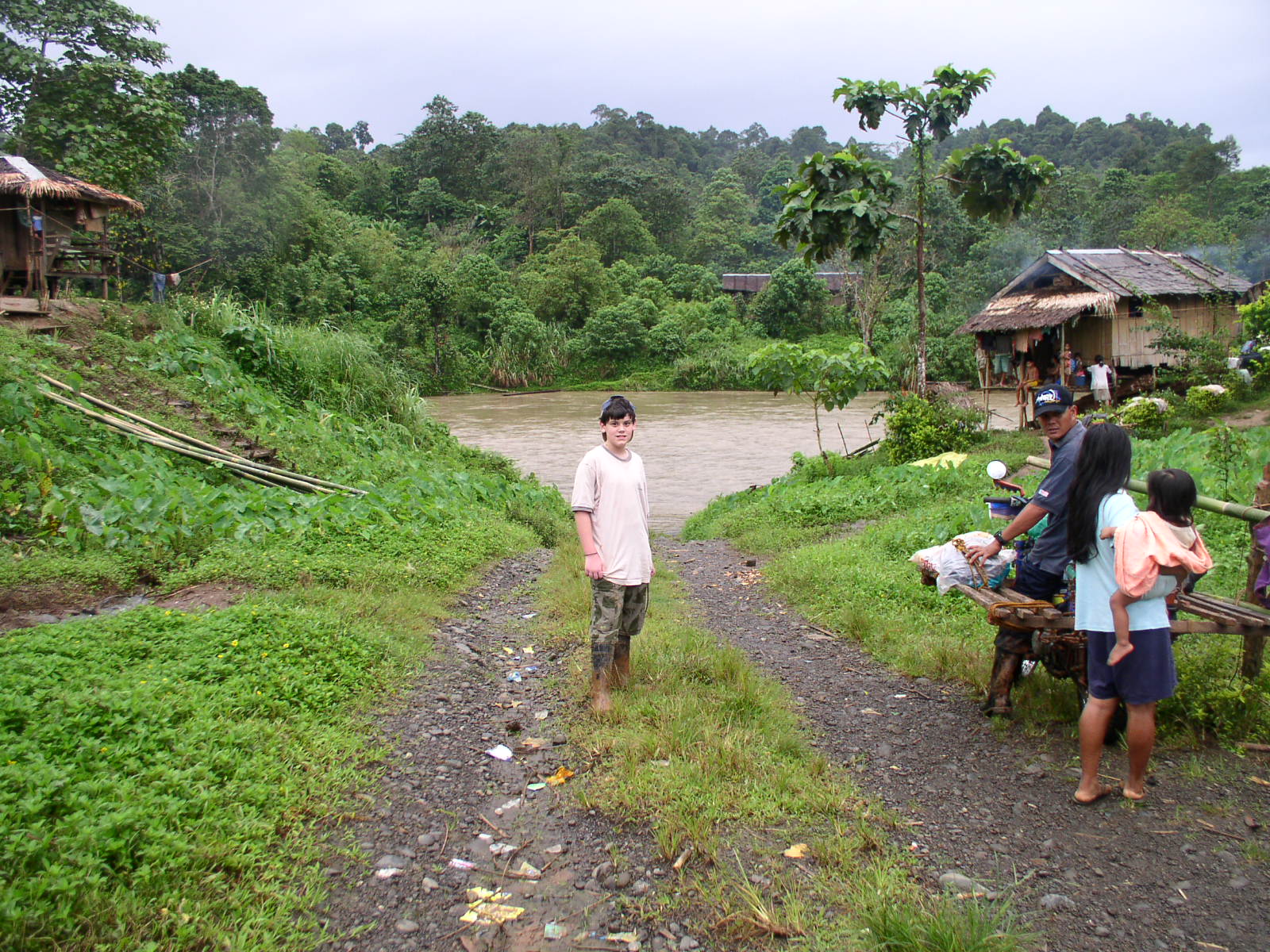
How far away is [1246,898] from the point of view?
9.93 feet

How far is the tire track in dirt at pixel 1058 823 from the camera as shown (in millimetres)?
2961

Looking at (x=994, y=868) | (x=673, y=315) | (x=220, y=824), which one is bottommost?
(x=994, y=868)

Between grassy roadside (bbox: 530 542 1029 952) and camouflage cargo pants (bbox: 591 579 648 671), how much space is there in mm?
261

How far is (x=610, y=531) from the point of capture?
4.58m

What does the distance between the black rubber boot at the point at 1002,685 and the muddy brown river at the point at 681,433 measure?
919 centimetres

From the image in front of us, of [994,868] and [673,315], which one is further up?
[673,315]

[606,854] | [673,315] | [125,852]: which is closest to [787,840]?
[606,854]

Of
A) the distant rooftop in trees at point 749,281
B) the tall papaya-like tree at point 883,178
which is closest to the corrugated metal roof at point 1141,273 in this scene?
the tall papaya-like tree at point 883,178

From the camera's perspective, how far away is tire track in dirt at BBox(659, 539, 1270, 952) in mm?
2961

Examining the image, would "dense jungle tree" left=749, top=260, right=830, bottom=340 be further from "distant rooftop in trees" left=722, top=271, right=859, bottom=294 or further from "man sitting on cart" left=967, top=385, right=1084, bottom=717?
"man sitting on cart" left=967, top=385, right=1084, bottom=717

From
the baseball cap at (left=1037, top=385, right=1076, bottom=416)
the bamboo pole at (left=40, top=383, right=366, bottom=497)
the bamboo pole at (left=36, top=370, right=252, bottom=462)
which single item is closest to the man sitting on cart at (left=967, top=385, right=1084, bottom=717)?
the baseball cap at (left=1037, top=385, right=1076, bottom=416)

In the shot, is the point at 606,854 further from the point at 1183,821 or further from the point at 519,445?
the point at 519,445

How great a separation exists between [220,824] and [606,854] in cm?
137

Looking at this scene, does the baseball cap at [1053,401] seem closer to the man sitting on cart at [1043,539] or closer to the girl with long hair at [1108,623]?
the man sitting on cart at [1043,539]
